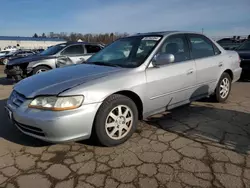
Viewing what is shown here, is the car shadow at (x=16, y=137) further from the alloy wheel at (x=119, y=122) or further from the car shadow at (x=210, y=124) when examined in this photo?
the car shadow at (x=210, y=124)

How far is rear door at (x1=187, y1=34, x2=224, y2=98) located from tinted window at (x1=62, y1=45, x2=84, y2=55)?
5253 mm

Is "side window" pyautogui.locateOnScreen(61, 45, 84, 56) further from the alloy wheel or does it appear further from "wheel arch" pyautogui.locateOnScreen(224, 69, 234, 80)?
the alloy wheel

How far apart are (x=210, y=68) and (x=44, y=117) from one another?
10.2 ft

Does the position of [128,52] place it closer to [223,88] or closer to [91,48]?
[223,88]

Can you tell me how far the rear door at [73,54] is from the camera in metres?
8.32

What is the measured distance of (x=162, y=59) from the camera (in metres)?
3.44

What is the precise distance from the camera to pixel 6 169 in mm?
2652

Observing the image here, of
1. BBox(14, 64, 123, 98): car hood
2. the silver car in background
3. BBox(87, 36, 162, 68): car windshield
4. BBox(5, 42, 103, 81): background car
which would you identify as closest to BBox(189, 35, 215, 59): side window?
the silver car in background

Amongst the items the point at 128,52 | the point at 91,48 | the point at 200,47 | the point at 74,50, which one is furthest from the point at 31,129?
the point at 91,48

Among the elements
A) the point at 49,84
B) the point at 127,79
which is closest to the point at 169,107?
the point at 127,79

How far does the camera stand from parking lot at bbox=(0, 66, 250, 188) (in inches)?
94.0

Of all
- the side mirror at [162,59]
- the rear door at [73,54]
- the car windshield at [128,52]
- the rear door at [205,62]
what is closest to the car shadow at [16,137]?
the car windshield at [128,52]

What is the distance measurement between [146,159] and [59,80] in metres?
1.49

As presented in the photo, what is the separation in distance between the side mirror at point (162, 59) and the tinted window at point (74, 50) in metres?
5.72
